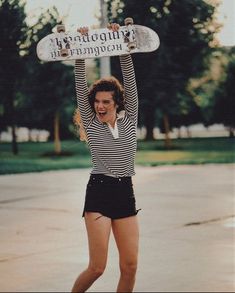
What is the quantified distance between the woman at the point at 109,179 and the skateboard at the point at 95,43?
7 cm

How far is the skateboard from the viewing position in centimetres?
443

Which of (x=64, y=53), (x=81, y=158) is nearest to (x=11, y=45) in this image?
(x=81, y=158)

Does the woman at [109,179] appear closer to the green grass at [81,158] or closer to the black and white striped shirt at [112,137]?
the black and white striped shirt at [112,137]

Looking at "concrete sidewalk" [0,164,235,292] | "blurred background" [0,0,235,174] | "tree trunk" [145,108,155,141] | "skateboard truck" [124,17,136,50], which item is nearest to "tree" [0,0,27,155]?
"blurred background" [0,0,235,174]

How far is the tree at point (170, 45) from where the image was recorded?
36.8m

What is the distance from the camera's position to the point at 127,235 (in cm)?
450

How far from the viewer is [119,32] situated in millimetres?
4461

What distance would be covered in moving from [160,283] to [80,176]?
1370 cm

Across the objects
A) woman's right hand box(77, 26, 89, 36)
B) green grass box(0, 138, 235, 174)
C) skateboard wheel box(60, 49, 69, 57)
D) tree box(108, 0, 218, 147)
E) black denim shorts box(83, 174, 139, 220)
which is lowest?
green grass box(0, 138, 235, 174)

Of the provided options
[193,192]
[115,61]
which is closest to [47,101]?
[115,61]

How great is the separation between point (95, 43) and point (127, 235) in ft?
4.18

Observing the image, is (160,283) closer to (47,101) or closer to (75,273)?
(75,273)

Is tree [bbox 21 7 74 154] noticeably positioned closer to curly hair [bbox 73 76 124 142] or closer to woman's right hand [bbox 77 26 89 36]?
curly hair [bbox 73 76 124 142]

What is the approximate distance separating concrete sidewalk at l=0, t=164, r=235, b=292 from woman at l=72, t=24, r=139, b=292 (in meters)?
1.37
